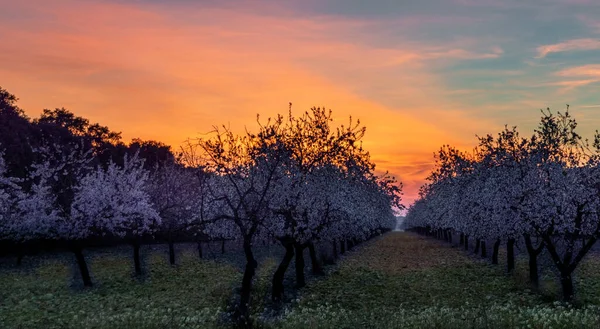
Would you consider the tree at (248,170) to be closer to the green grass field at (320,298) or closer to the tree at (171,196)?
the green grass field at (320,298)

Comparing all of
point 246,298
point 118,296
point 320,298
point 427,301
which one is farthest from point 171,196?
point 246,298

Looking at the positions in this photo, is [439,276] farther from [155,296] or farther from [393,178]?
[393,178]

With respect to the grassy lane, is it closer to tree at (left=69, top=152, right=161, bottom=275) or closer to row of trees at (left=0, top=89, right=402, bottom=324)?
row of trees at (left=0, top=89, right=402, bottom=324)

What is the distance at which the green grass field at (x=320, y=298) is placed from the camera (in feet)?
79.9

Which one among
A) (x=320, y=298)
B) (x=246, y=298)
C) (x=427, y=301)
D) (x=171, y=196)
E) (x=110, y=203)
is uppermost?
(x=171, y=196)

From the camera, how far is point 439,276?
149 feet

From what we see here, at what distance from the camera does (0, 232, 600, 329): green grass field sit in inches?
959

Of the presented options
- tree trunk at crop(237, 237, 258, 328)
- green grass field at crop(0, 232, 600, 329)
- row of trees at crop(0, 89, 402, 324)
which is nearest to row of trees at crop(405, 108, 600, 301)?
green grass field at crop(0, 232, 600, 329)

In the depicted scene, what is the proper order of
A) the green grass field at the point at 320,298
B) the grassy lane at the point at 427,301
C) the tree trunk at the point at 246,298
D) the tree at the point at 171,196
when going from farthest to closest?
the tree at the point at 171,196
the green grass field at the point at 320,298
the tree trunk at the point at 246,298
the grassy lane at the point at 427,301

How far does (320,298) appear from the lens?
114ft

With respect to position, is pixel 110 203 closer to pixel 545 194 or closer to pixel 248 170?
pixel 248 170

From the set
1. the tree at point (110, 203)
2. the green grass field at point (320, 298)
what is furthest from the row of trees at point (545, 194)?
the tree at point (110, 203)

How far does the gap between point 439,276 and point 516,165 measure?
12415 mm

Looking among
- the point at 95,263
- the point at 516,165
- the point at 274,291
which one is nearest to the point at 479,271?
the point at 516,165
